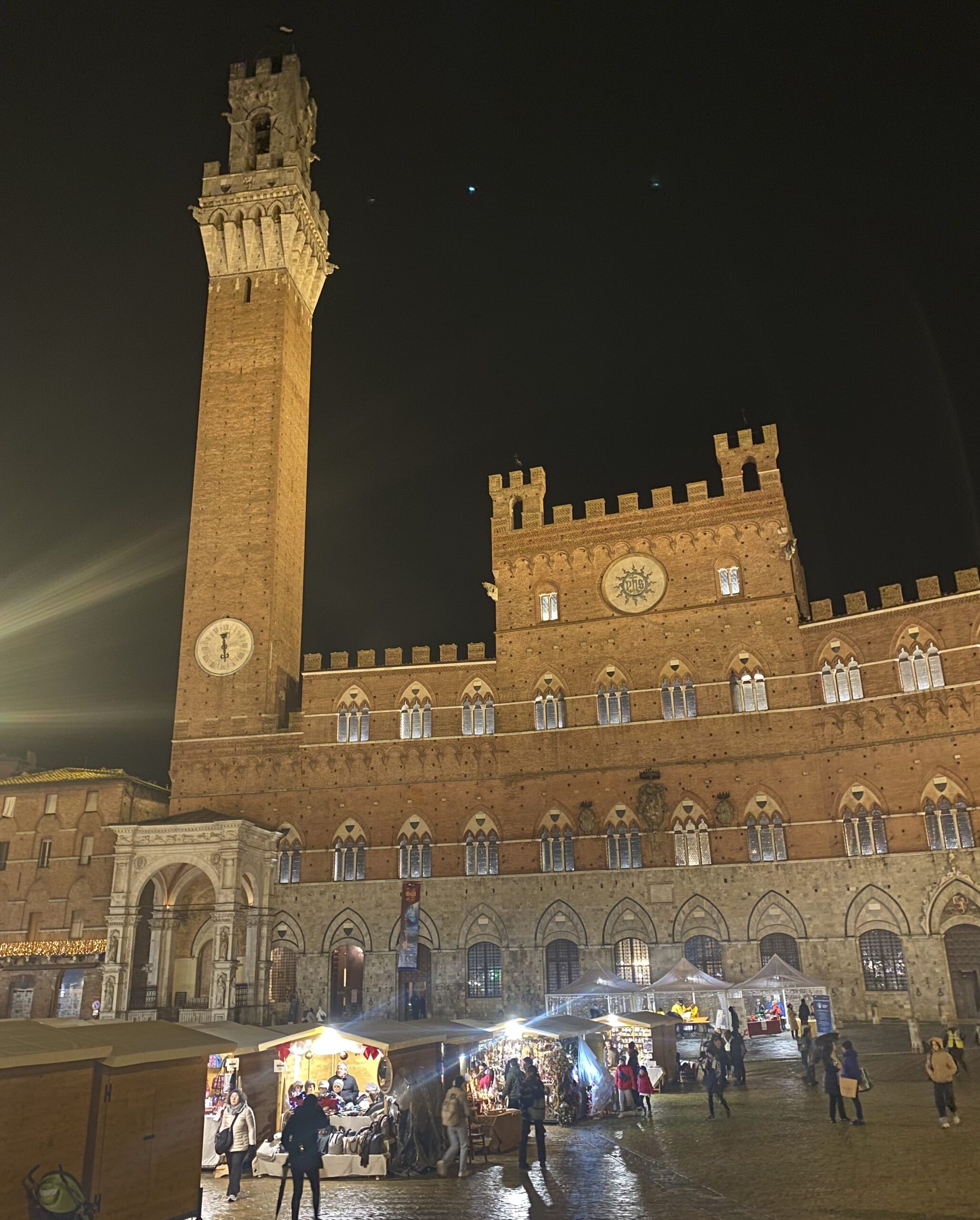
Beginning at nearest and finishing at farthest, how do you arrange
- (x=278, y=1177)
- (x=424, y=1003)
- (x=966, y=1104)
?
(x=278, y=1177)
(x=966, y=1104)
(x=424, y=1003)

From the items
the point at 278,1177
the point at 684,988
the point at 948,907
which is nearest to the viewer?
the point at 278,1177

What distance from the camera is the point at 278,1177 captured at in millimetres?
15445

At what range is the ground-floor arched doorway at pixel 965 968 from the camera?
31.4 m

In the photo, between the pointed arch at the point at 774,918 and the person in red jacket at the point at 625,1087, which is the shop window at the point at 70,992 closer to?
the pointed arch at the point at 774,918

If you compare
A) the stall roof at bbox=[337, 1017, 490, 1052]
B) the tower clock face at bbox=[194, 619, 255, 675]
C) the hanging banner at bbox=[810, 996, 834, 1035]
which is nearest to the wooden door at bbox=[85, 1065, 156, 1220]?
the stall roof at bbox=[337, 1017, 490, 1052]

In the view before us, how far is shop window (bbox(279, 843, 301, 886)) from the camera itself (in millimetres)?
39094

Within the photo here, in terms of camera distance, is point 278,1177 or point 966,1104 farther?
point 966,1104

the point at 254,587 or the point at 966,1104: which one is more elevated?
the point at 254,587

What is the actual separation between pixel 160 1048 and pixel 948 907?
28013 millimetres

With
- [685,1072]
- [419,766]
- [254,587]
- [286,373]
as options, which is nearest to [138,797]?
[254,587]

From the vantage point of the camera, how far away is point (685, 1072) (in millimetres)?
23984

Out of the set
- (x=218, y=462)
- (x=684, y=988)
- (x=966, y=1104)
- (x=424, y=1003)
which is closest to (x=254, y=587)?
(x=218, y=462)

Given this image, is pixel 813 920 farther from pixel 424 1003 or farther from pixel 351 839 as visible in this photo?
pixel 351 839

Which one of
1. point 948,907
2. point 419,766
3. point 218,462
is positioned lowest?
point 948,907
